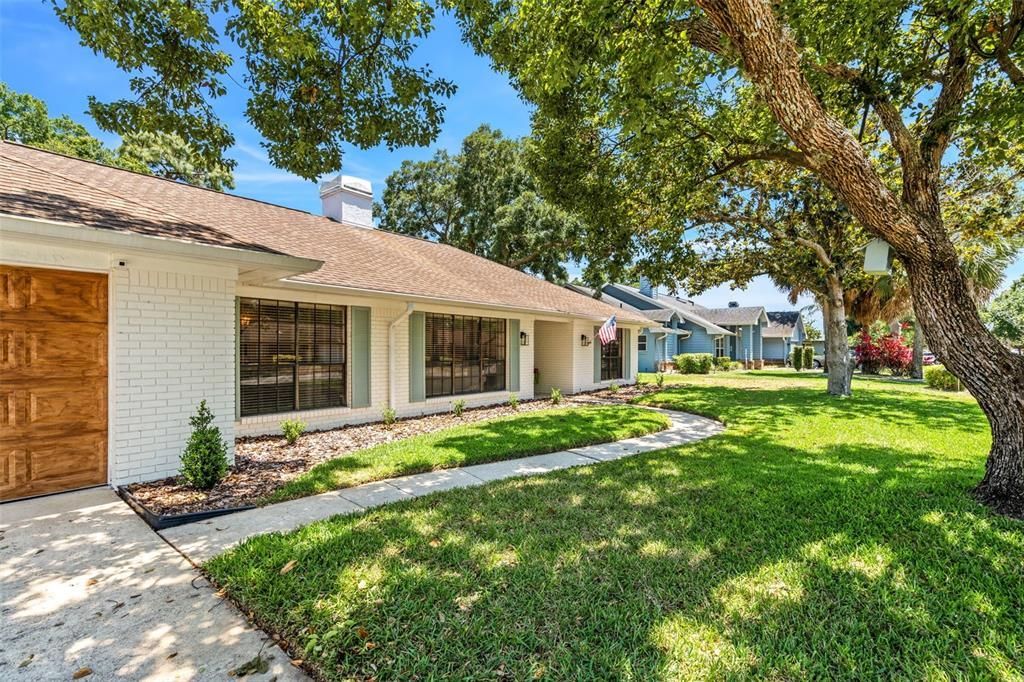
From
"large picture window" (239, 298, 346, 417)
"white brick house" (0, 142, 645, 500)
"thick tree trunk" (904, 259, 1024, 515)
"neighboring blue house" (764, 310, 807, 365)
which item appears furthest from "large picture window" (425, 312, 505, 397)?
"neighboring blue house" (764, 310, 807, 365)

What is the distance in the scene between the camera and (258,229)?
29.9 ft

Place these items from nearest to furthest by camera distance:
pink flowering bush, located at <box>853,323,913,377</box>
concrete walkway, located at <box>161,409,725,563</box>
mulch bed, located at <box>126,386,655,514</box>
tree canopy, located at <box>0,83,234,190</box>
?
concrete walkway, located at <box>161,409,725,563</box>
mulch bed, located at <box>126,386,655,514</box>
tree canopy, located at <box>0,83,234,190</box>
pink flowering bush, located at <box>853,323,913,377</box>

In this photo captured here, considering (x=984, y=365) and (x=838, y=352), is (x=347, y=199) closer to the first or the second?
(x=984, y=365)

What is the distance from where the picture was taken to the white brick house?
186 inches

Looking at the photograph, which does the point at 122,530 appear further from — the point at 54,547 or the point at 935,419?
the point at 935,419

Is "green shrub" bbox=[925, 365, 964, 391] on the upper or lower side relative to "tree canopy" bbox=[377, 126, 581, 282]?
lower

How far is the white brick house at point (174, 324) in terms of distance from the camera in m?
4.73

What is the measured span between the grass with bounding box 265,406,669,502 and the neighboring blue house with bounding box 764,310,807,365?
122ft

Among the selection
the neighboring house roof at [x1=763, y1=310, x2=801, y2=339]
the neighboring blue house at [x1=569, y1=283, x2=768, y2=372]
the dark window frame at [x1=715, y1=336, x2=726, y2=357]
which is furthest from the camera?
the neighboring house roof at [x1=763, y1=310, x2=801, y2=339]

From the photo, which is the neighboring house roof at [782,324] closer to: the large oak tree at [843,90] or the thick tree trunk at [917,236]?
the large oak tree at [843,90]

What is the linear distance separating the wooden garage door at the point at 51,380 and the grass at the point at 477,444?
228 cm

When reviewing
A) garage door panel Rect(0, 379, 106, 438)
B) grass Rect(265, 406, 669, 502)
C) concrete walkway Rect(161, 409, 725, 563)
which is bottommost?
concrete walkway Rect(161, 409, 725, 563)

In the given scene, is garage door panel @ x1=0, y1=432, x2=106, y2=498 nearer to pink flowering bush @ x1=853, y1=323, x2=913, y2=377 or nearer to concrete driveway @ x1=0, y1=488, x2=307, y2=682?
concrete driveway @ x1=0, y1=488, x2=307, y2=682

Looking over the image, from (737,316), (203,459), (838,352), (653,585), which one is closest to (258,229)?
(203,459)
